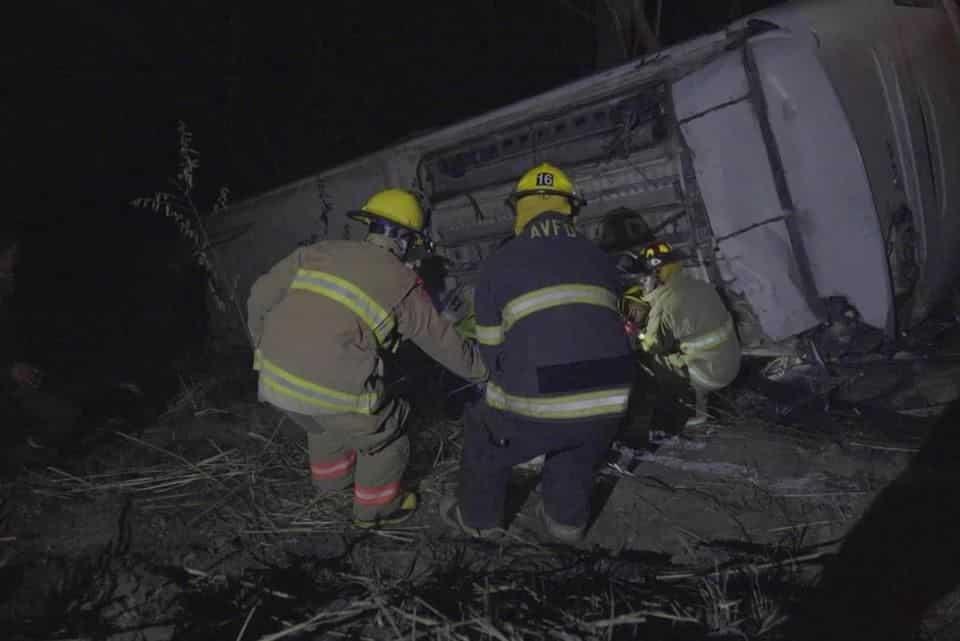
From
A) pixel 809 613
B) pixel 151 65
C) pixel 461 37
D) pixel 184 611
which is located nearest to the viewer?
pixel 809 613

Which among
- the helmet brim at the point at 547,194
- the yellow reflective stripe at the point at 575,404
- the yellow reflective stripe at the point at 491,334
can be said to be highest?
the helmet brim at the point at 547,194

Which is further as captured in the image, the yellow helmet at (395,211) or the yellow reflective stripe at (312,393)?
the yellow helmet at (395,211)

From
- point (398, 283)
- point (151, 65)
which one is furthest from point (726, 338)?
point (151, 65)

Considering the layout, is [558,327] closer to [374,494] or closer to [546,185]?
[546,185]

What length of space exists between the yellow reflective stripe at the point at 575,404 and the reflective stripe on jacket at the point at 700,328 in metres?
1.35

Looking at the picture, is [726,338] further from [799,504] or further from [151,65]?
[151,65]

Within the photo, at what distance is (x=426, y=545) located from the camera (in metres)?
2.83

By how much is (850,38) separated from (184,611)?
4.60 m

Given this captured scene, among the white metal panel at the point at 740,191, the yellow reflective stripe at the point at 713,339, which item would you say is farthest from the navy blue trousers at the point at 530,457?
the white metal panel at the point at 740,191

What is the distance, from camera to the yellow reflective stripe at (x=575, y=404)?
2.46 m

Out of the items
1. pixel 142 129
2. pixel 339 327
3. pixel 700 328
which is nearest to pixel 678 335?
pixel 700 328

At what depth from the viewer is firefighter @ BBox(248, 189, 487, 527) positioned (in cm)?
268

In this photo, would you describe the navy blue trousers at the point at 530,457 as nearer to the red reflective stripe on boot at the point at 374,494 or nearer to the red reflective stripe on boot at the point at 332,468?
the red reflective stripe on boot at the point at 374,494

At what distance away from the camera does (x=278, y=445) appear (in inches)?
153
